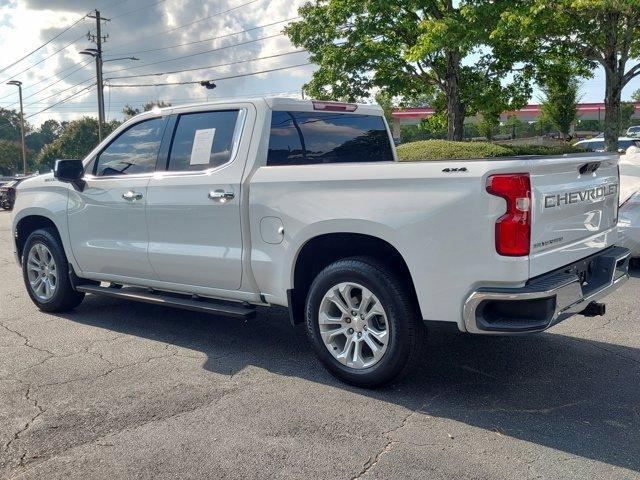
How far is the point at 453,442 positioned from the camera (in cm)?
334

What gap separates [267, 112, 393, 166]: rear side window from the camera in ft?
15.6

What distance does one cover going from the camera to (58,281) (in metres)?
6.10

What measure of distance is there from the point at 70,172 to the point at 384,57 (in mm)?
20098

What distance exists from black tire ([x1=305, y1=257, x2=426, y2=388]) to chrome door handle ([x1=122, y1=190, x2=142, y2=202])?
1.87 metres

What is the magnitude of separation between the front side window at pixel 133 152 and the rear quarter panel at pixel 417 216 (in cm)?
144

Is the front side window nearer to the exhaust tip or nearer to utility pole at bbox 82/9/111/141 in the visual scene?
the exhaust tip

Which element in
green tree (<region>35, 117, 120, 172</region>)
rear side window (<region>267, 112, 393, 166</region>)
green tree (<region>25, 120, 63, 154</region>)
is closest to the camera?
rear side window (<region>267, 112, 393, 166</region>)

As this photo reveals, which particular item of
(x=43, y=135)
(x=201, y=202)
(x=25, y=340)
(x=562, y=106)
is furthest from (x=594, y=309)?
(x=43, y=135)

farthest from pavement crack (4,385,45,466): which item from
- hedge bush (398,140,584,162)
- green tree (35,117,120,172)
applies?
green tree (35,117,120,172)

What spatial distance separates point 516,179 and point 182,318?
149 inches

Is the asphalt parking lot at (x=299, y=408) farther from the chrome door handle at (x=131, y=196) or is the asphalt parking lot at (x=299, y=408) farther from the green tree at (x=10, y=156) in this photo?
the green tree at (x=10, y=156)

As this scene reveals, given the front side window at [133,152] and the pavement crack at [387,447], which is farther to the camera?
the front side window at [133,152]

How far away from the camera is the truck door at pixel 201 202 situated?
15.0 feet

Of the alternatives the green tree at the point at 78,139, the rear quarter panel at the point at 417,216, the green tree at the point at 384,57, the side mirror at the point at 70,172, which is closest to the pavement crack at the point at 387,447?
the rear quarter panel at the point at 417,216
